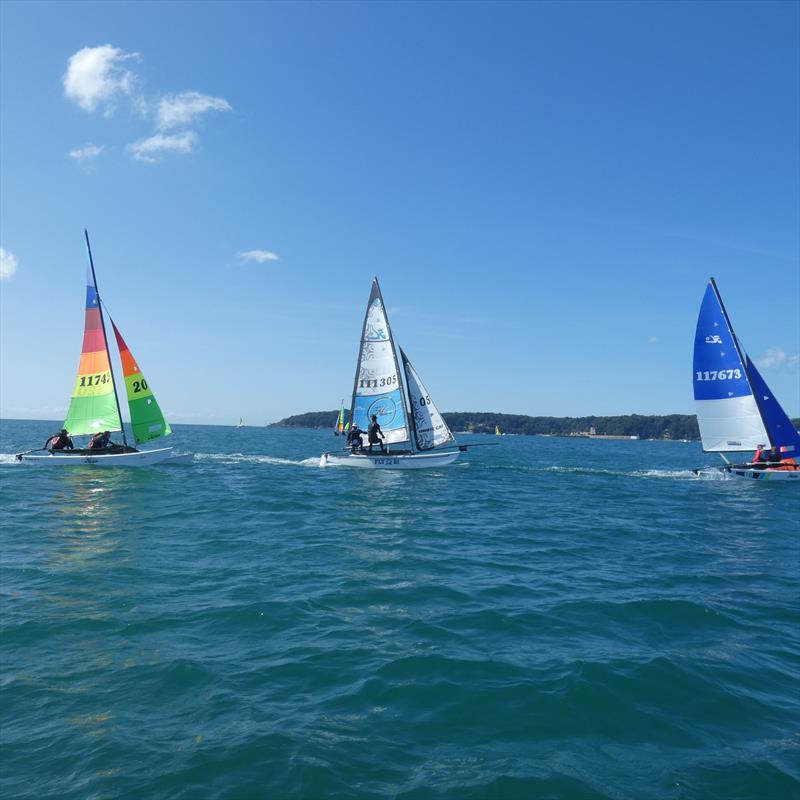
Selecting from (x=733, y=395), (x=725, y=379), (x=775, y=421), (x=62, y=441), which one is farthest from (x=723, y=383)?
(x=62, y=441)

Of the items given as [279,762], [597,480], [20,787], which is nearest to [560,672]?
[279,762]

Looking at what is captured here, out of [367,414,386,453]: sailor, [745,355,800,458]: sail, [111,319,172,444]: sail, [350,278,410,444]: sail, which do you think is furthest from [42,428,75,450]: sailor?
[745,355,800,458]: sail

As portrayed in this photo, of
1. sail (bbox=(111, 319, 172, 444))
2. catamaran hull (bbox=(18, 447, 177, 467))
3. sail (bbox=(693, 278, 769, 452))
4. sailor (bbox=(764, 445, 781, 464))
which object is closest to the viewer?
catamaran hull (bbox=(18, 447, 177, 467))

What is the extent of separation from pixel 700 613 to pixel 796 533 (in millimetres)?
11101

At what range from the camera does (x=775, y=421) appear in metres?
35.0

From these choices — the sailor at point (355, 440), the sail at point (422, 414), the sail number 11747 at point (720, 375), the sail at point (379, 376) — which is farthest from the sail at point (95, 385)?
the sail number 11747 at point (720, 375)

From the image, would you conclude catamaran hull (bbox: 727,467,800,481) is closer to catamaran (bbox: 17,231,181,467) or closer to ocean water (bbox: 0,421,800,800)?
ocean water (bbox: 0,421,800,800)

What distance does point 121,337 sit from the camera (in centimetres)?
3478

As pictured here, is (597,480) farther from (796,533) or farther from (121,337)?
(121,337)

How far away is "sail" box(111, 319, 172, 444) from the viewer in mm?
34844

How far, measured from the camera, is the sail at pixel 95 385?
33.8 m

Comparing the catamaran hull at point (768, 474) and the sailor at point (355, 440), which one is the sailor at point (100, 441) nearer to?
the sailor at point (355, 440)

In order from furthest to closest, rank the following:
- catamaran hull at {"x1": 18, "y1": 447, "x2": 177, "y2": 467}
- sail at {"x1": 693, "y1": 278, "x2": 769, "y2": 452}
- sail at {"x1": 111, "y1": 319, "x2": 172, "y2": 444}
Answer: sail at {"x1": 111, "y1": 319, "x2": 172, "y2": 444} → sail at {"x1": 693, "y1": 278, "x2": 769, "y2": 452} → catamaran hull at {"x1": 18, "y1": 447, "x2": 177, "y2": 467}

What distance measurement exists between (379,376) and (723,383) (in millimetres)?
20871
